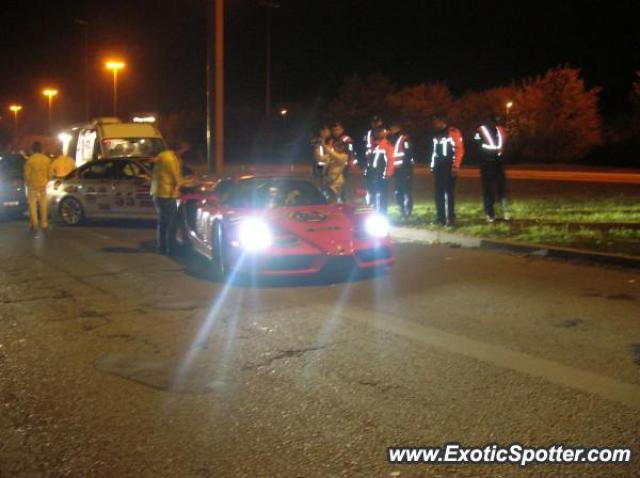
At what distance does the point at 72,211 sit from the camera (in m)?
17.4

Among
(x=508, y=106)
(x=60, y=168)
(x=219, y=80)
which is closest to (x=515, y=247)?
(x=219, y=80)

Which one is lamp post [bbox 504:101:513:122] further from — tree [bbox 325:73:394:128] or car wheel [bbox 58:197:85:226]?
car wheel [bbox 58:197:85:226]

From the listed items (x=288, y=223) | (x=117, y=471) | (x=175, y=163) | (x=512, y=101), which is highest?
(x=512, y=101)

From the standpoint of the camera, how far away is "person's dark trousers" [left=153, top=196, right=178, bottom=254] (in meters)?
12.6

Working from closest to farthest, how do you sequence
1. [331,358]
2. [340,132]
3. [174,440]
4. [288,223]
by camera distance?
[174,440], [331,358], [288,223], [340,132]

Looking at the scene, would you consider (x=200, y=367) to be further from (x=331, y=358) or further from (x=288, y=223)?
(x=288, y=223)

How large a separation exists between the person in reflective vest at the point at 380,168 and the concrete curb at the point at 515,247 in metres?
1.40

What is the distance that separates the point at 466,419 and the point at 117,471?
6.90 ft

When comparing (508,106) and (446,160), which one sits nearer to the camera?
(446,160)

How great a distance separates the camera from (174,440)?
496 cm

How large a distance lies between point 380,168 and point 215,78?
4.66m

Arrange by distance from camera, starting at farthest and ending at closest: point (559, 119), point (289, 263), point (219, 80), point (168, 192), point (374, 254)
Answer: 1. point (559, 119)
2. point (219, 80)
3. point (168, 192)
4. point (374, 254)
5. point (289, 263)

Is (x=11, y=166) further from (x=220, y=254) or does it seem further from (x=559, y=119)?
(x=559, y=119)

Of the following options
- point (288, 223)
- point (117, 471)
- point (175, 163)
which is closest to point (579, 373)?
point (117, 471)
